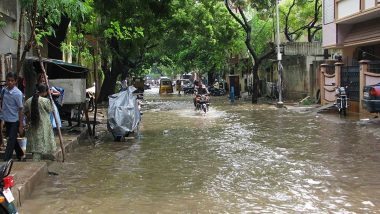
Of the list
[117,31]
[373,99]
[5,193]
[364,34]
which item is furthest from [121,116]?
[364,34]

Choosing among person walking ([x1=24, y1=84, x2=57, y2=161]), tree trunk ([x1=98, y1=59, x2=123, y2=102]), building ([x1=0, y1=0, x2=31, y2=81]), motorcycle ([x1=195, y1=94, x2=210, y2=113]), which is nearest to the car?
motorcycle ([x1=195, y1=94, x2=210, y2=113])

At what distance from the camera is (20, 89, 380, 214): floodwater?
21.0 ft

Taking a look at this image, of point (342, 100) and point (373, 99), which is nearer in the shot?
point (373, 99)

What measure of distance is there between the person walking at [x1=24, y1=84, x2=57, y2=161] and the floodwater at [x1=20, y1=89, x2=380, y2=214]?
0.57m

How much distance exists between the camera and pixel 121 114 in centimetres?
1331

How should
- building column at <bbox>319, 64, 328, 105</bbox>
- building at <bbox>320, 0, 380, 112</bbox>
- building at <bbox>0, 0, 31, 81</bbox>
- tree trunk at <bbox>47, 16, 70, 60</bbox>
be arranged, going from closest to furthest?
1. building at <bbox>0, 0, 31, 81</bbox>
2. tree trunk at <bbox>47, 16, 70, 60</bbox>
3. building at <bbox>320, 0, 380, 112</bbox>
4. building column at <bbox>319, 64, 328, 105</bbox>

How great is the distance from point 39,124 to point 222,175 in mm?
3403

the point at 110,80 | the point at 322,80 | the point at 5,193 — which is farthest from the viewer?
the point at 110,80

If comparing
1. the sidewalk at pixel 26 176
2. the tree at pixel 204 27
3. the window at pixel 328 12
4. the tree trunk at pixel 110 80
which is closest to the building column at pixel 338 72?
the window at pixel 328 12

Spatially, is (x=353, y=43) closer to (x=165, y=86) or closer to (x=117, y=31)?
(x=117, y=31)

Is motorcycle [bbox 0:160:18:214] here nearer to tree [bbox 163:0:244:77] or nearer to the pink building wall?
tree [bbox 163:0:244:77]

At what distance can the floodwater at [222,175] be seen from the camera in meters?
6.39

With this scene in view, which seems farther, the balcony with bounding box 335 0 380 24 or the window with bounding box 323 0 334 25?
the window with bounding box 323 0 334 25

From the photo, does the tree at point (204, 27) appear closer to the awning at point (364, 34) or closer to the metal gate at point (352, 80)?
the metal gate at point (352, 80)
